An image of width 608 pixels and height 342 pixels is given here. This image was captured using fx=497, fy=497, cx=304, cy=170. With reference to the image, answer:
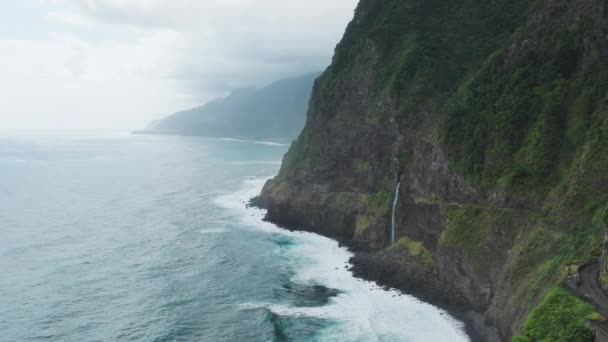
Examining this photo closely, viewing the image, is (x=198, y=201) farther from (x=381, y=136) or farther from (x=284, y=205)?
(x=381, y=136)

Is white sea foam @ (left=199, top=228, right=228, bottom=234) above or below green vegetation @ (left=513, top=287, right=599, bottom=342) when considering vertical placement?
below

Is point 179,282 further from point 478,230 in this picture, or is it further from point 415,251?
point 478,230

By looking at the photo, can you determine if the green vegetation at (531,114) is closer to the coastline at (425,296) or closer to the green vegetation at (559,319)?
the coastline at (425,296)

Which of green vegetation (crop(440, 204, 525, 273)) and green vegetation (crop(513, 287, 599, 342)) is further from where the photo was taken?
green vegetation (crop(440, 204, 525, 273))

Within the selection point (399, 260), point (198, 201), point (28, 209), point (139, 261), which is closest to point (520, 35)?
point (399, 260)

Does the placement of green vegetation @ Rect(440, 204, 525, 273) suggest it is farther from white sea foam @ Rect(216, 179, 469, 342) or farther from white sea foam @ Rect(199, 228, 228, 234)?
white sea foam @ Rect(199, 228, 228, 234)

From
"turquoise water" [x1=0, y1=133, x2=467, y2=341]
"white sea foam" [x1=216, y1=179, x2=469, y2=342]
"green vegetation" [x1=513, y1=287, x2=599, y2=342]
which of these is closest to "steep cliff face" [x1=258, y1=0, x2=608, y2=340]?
"green vegetation" [x1=513, y1=287, x2=599, y2=342]
